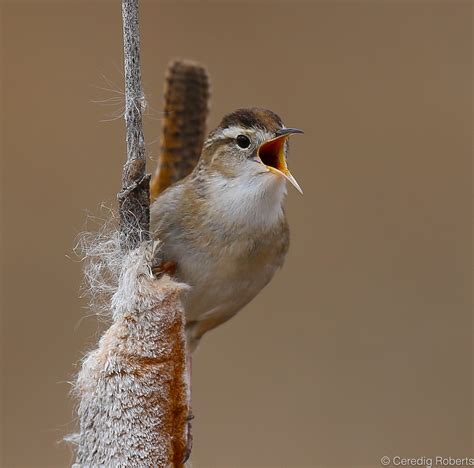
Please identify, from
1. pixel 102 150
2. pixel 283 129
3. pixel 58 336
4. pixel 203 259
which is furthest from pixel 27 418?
pixel 283 129

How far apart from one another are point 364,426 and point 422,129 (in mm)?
1892

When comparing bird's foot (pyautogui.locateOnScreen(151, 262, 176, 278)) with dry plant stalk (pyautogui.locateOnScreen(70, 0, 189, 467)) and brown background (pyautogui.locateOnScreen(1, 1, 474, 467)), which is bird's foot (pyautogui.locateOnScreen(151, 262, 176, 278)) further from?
brown background (pyautogui.locateOnScreen(1, 1, 474, 467))

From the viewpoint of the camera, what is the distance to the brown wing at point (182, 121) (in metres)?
3.00

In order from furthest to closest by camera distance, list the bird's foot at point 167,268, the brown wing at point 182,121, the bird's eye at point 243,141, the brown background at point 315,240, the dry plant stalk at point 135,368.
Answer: the brown background at point 315,240 → the brown wing at point 182,121 → the bird's eye at point 243,141 → the bird's foot at point 167,268 → the dry plant stalk at point 135,368

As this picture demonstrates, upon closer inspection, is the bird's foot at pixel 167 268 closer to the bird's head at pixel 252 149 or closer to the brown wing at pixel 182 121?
the bird's head at pixel 252 149

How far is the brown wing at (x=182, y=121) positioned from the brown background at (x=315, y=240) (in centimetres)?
128

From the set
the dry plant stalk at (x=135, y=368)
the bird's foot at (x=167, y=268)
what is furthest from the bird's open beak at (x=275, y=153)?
the dry plant stalk at (x=135, y=368)

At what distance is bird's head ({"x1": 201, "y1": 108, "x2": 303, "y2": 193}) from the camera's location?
8.58 ft

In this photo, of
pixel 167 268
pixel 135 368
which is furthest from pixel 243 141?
pixel 135 368

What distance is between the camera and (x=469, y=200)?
5.11 m

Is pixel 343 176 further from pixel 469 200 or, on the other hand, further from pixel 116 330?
pixel 116 330

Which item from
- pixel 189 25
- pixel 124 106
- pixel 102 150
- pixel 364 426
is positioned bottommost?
pixel 364 426

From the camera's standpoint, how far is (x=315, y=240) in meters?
5.00

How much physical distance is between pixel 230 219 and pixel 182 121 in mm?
597
